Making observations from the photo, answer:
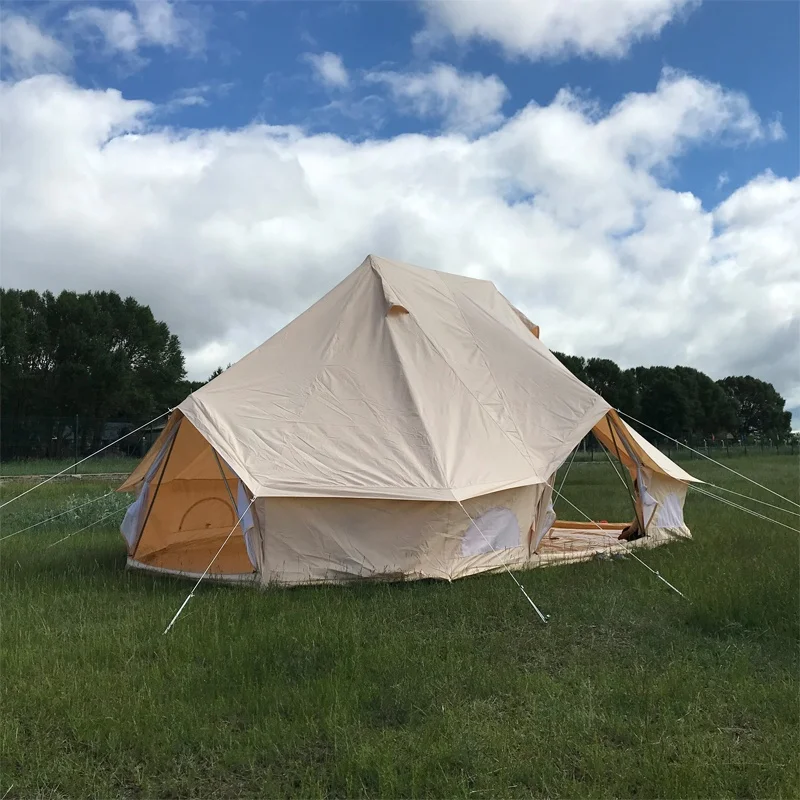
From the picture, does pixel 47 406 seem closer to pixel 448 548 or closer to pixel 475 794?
pixel 448 548

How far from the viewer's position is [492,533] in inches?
261

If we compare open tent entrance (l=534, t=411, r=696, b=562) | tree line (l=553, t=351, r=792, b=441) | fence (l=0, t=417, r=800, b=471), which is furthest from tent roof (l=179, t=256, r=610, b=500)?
tree line (l=553, t=351, r=792, b=441)

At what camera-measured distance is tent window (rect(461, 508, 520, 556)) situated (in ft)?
21.2

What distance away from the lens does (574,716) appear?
3.50 meters

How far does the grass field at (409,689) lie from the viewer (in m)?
3.04

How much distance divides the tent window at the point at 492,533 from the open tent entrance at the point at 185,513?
6.36ft

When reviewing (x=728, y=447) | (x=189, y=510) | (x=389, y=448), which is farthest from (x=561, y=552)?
(x=728, y=447)

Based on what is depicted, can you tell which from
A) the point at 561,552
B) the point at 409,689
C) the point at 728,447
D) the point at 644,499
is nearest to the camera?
the point at 409,689

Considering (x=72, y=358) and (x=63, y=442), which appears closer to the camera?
(x=63, y=442)

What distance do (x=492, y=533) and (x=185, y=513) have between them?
14.8ft

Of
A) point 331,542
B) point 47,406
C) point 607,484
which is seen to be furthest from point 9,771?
point 47,406

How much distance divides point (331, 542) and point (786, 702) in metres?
3.67

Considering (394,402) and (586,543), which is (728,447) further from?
(394,402)

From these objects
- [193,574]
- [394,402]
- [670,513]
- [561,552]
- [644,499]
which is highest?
[394,402]
